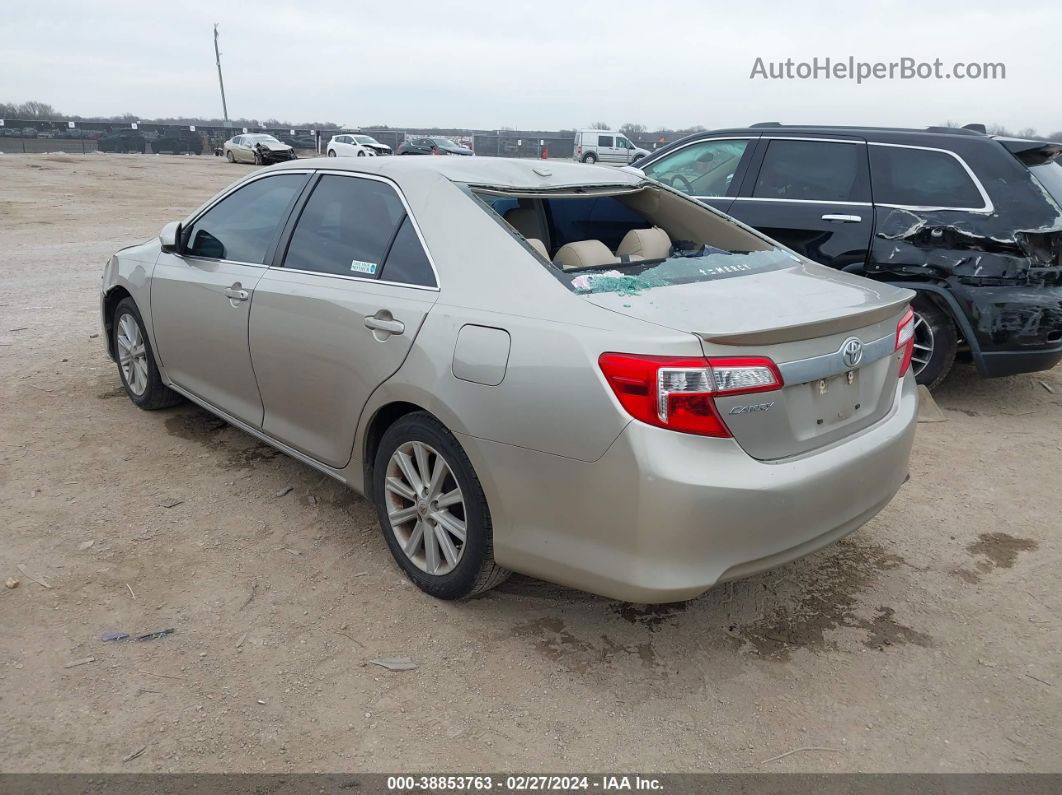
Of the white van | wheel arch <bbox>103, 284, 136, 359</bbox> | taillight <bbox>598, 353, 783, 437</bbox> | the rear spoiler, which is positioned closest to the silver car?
taillight <bbox>598, 353, 783, 437</bbox>

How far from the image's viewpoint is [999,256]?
17.3ft

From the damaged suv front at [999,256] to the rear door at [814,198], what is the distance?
0.27 m

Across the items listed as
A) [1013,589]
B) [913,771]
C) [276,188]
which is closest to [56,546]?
[276,188]

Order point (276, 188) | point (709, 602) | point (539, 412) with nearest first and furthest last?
point (539, 412)
point (709, 602)
point (276, 188)

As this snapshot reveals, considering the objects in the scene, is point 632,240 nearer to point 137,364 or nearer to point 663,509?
point 663,509

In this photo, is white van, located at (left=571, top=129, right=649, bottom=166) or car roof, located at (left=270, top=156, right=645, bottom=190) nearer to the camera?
car roof, located at (left=270, top=156, right=645, bottom=190)

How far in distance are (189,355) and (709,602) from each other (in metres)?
3.03

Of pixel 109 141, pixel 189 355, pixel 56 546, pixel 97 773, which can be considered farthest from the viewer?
pixel 109 141

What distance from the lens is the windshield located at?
17.5 ft

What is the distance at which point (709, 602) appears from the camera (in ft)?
10.8

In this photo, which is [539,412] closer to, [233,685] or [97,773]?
[233,685]

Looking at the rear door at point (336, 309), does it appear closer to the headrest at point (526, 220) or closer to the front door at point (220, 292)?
the front door at point (220, 292)

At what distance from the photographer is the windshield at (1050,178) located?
5348 mm

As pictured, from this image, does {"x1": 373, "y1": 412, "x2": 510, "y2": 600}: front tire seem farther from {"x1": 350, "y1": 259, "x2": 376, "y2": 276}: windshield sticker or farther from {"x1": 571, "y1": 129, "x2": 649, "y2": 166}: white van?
{"x1": 571, "y1": 129, "x2": 649, "y2": 166}: white van
